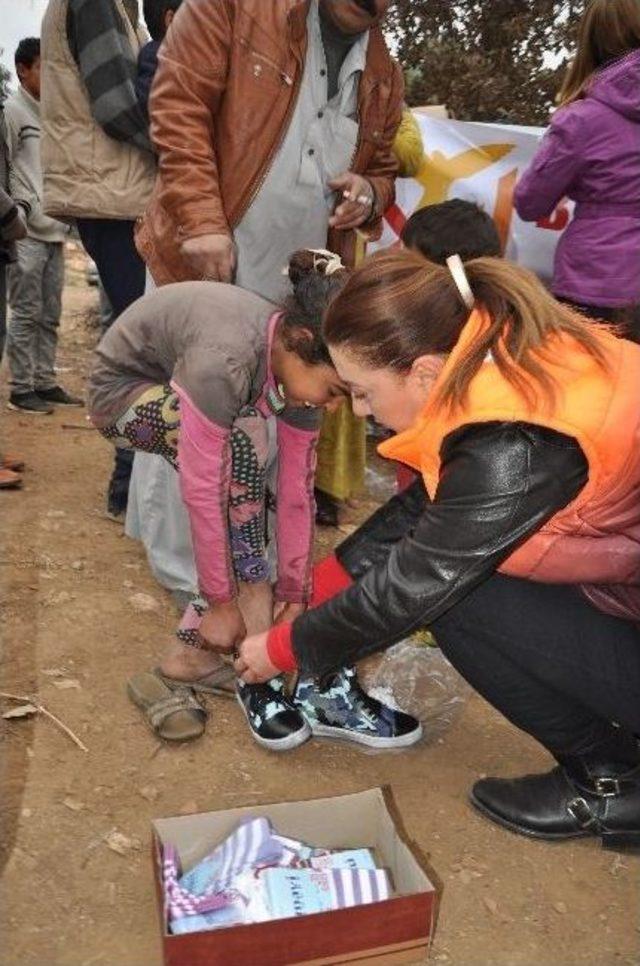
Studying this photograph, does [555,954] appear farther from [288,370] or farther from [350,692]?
[288,370]

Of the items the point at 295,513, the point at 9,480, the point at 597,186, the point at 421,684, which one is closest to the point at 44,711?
the point at 295,513

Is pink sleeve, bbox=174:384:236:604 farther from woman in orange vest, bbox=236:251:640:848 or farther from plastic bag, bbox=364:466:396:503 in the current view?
plastic bag, bbox=364:466:396:503

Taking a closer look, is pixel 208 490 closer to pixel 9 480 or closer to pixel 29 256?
pixel 9 480

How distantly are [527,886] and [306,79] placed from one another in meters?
1.99

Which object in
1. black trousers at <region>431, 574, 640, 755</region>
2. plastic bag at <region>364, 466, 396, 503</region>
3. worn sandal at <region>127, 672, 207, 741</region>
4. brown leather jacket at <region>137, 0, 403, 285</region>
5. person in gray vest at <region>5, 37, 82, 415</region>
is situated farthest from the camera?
person in gray vest at <region>5, 37, 82, 415</region>

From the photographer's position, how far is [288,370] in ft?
6.93

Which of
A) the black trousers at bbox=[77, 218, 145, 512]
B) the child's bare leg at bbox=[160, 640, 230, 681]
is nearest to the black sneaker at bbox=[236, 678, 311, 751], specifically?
the child's bare leg at bbox=[160, 640, 230, 681]

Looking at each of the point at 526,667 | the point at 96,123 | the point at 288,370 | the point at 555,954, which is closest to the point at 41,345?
the point at 96,123

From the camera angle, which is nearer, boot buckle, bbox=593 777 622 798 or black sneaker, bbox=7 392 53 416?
boot buckle, bbox=593 777 622 798

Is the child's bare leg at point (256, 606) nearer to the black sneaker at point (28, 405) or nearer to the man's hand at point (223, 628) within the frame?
the man's hand at point (223, 628)

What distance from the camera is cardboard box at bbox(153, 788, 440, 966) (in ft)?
4.83

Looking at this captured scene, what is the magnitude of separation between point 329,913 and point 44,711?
3.41ft

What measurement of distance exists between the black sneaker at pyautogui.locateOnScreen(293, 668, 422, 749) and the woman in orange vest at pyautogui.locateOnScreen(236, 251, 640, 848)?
1.31 feet

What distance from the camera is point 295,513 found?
2.47 meters
